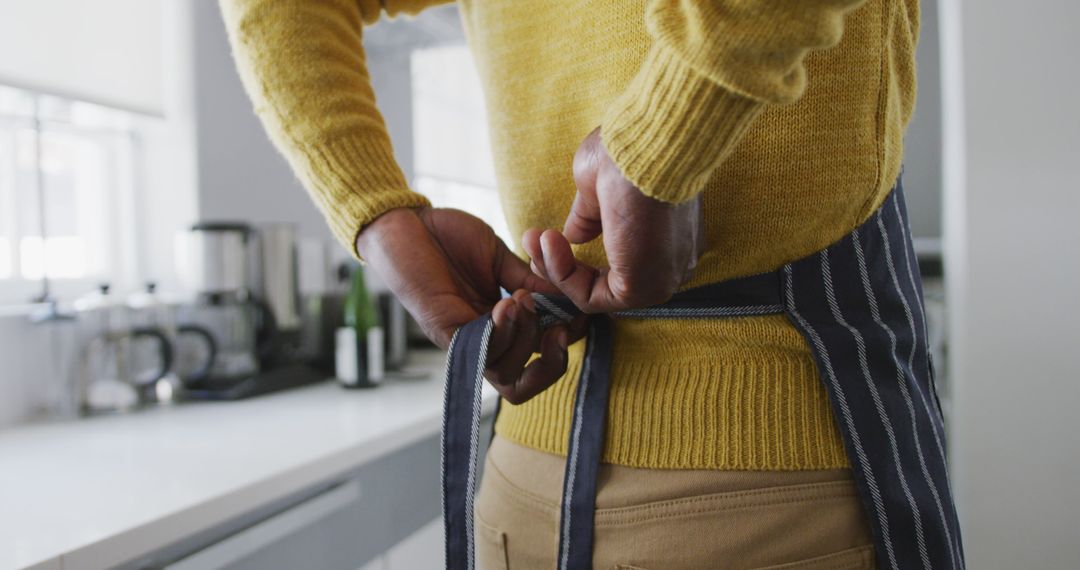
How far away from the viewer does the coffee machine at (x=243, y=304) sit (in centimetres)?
169

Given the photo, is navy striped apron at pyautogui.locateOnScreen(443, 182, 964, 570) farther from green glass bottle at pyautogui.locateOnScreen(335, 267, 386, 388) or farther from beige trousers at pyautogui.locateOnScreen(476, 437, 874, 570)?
green glass bottle at pyautogui.locateOnScreen(335, 267, 386, 388)

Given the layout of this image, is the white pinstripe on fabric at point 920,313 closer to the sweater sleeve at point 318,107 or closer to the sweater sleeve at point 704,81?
the sweater sleeve at point 704,81

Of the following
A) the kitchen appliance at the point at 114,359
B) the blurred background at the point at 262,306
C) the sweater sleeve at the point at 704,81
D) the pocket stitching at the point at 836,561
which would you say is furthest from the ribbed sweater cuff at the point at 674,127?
the kitchen appliance at the point at 114,359

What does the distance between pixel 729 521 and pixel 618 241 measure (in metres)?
0.22

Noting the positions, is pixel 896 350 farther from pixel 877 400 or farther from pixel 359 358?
pixel 359 358

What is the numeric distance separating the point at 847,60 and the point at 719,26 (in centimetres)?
17

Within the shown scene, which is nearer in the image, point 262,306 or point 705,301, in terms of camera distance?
point 705,301

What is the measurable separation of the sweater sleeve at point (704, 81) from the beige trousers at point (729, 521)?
8.6 inches

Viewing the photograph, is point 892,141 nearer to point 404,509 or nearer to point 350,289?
point 404,509

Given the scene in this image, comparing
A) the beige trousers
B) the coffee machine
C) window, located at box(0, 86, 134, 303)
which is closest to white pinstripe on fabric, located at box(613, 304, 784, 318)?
the beige trousers

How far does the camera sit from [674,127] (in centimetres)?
35

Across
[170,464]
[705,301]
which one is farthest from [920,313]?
[170,464]

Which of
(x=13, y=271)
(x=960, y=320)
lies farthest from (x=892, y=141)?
(x=13, y=271)

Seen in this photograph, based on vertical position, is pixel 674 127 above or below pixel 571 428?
above
